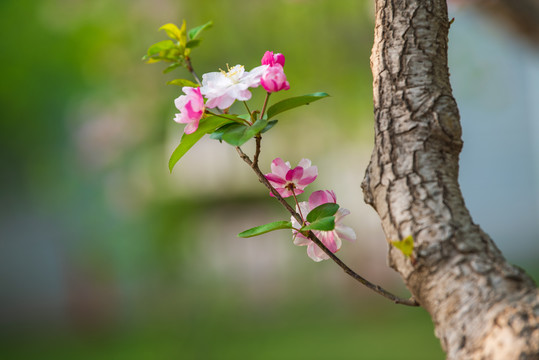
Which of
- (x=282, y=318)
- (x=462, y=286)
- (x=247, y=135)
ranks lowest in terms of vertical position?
(x=282, y=318)

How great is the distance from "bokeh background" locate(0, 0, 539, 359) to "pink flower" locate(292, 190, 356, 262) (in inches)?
69.4

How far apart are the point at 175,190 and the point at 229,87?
217cm

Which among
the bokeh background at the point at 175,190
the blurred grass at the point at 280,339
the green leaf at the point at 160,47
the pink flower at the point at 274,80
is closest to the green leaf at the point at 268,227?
the pink flower at the point at 274,80

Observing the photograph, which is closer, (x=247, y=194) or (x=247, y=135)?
(x=247, y=135)

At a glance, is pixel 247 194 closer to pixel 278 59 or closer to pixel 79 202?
pixel 79 202

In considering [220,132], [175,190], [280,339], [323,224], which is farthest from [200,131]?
[280,339]

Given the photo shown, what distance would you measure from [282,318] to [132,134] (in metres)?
2.82

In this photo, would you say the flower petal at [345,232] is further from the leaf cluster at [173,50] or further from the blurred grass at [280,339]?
the blurred grass at [280,339]

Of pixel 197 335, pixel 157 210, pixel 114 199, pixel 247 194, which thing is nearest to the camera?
pixel 157 210

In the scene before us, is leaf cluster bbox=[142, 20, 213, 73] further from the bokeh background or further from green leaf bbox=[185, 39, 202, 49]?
the bokeh background

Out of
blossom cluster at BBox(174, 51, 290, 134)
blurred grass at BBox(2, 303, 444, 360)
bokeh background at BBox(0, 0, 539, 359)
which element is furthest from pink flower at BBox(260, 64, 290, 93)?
blurred grass at BBox(2, 303, 444, 360)

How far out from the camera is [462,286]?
371mm

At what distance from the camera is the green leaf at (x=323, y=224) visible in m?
0.44

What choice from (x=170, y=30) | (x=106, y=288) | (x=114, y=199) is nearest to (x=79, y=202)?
(x=114, y=199)
